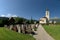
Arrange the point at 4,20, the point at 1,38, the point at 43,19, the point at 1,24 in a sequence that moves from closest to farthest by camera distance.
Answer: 1. the point at 1,38
2. the point at 1,24
3. the point at 4,20
4. the point at 43,19

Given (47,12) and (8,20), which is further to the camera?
(47,12)

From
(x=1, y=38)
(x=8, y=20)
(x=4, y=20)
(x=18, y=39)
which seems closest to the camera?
(x=1, y=38)

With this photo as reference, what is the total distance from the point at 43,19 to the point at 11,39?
131617 millimetres

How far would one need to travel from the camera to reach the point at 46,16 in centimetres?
15250

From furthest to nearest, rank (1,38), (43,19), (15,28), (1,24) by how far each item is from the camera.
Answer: (43,19) → (1,24) → (15,28) → (1,38)

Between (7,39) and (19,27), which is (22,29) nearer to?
(19,27)

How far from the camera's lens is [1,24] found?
32438mm

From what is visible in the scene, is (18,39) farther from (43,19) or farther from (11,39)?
(43,19)

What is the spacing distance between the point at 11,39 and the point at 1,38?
1165mm

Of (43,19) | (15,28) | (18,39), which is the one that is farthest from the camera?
(43,19)

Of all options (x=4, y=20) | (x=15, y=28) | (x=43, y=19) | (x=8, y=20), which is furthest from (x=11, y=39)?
(x=43, y=19)

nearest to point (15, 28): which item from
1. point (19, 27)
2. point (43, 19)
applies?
point (19, 27)

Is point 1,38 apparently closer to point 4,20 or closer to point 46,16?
point 4,20

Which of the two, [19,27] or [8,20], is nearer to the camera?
[19,27]
